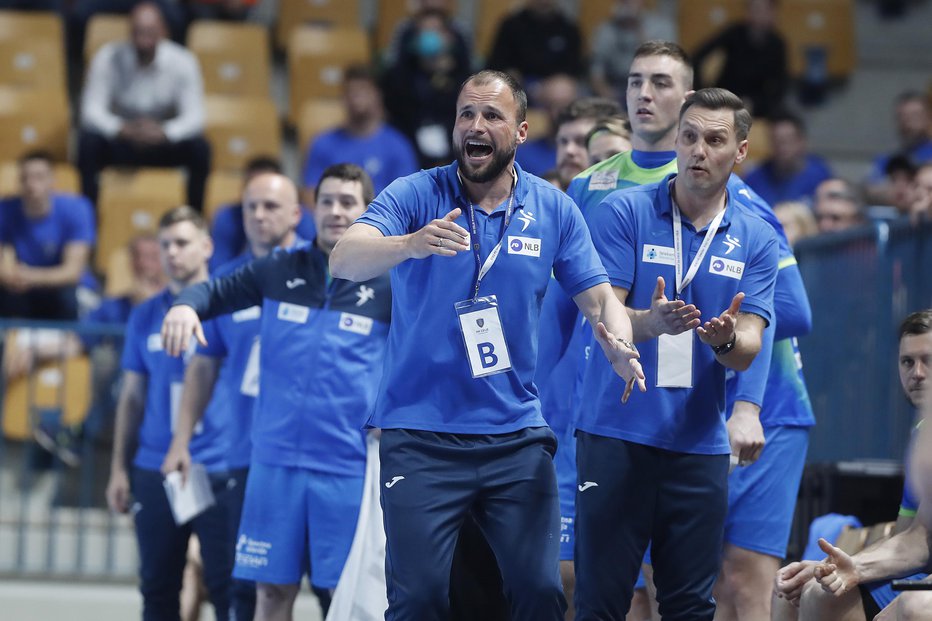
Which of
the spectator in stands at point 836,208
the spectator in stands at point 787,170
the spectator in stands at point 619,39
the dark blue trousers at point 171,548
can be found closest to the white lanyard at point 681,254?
the dark blue trousers at point 171,548

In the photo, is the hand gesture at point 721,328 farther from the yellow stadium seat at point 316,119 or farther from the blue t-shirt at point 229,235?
the yellow stadium seat at point 316,119

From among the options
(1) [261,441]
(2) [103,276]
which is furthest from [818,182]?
(1) [261,441]

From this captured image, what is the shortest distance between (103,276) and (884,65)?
7744 mm

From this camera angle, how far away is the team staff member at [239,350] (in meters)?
7.00

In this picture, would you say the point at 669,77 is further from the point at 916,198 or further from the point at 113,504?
the point at 113,504

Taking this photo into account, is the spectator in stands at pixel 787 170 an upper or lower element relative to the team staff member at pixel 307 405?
upper

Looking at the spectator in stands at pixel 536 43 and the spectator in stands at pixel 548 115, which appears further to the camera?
the spectator in stands at pixel 536 43

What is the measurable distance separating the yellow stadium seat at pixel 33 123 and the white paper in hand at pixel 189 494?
6051 millimetres

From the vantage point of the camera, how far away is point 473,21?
47.5ft

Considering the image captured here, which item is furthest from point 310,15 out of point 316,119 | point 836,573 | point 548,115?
point 836,573

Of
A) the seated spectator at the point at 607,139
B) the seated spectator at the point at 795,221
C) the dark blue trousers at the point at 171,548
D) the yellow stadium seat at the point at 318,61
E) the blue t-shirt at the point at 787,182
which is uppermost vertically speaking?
the yellow stadium seat at the point at 318,61

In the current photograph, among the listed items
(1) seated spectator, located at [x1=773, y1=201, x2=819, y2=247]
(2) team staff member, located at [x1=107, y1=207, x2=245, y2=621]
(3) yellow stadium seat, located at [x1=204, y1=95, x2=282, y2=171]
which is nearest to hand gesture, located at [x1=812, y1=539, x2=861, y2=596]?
(2) team staff member, located at [x1=107, y1=207, x2=245, y2=621]

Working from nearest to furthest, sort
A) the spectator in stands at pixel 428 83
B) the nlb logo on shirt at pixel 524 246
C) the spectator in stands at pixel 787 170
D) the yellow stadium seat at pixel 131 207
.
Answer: the nlb logo on shirt at pixel 524 246 → the spectator in stands at pixel 787 170 → the yellow stadium seat at pixel 131 207 → the spectator in stands at pixel 428 83

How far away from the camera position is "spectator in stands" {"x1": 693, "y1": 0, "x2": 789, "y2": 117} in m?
12.9
